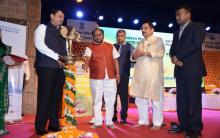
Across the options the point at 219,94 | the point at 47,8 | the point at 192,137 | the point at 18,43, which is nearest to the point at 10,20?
the point at 18,43

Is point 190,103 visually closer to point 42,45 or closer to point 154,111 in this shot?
point 154,111

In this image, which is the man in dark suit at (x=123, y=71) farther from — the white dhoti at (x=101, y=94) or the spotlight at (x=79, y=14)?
the spotlight at (x=79, y=14)

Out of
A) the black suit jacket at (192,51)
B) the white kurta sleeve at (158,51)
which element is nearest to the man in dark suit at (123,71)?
the white kurta sleeve at (158,51)

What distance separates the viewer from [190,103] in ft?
14.2

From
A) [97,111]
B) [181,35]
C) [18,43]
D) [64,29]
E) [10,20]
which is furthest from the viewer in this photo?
[10,20]

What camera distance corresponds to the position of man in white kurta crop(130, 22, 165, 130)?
16.6 feet

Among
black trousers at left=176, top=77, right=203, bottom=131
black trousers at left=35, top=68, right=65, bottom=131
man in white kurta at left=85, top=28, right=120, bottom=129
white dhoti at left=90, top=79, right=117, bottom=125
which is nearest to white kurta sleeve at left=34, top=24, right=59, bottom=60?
black trousers at left=35, top=68, right=65, bottom=131

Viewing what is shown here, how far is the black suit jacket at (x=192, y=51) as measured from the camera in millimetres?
4281

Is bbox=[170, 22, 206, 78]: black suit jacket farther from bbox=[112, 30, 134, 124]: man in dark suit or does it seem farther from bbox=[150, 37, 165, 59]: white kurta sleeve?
bbox=[112, 30, 134, 124]: man in dark suit

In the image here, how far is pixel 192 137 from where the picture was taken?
13.7ft

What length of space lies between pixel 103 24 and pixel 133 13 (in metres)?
0.93

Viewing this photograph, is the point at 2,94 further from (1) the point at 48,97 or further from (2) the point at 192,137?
(2) the point at 192,137

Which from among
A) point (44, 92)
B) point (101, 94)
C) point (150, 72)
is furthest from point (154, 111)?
point (44, 92)

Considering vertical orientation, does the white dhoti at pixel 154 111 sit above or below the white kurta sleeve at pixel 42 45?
below
